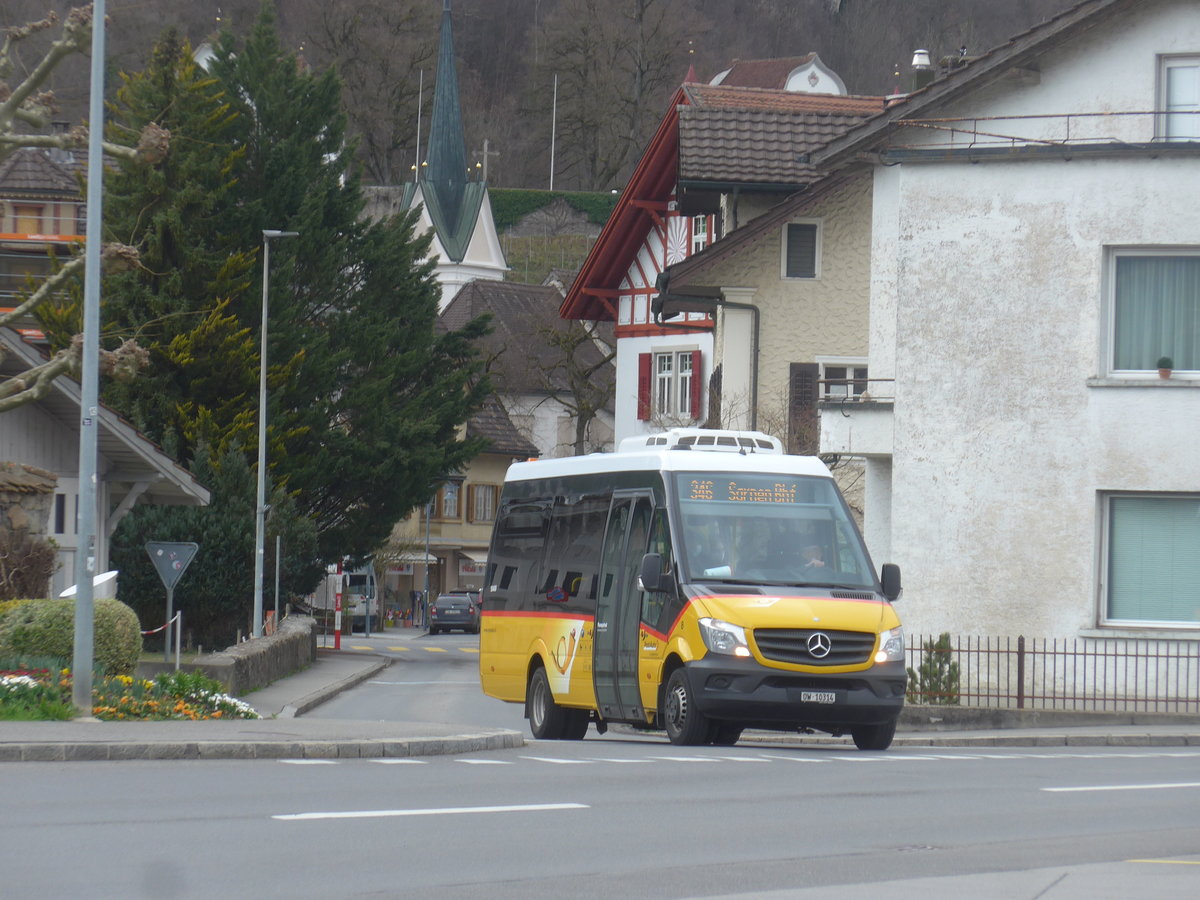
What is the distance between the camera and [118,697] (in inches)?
733

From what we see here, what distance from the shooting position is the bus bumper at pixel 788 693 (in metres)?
16.9

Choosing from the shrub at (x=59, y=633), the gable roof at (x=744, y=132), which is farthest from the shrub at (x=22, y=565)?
the gable roof at (x=744, y=132)

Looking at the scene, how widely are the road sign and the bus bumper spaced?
14552mm

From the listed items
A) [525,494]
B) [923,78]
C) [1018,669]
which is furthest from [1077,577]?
[923,78]

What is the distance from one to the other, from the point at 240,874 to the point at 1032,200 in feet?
65.4

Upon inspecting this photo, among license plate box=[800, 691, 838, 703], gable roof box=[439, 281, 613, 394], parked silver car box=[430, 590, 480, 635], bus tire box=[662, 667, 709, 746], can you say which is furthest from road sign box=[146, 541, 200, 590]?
gable roof box=[439, 281, 613, 394]

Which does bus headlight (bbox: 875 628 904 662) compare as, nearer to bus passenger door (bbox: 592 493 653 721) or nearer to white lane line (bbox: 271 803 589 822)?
bus passenger door (bbox: 592 493 653 721)

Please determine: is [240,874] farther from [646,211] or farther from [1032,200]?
[646,211]

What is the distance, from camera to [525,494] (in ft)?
72.9

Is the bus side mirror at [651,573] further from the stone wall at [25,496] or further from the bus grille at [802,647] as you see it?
the stone wall at [25,496]

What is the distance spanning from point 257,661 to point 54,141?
1232 cm

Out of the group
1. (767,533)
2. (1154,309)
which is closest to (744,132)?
(1154,309)

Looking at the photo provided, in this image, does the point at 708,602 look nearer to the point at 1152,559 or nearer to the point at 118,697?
the point at 118,697

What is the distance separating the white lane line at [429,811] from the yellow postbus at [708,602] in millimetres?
5435
